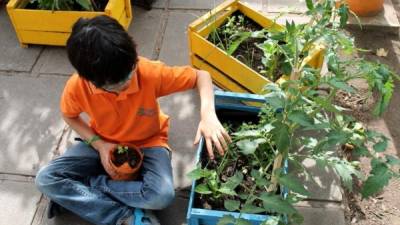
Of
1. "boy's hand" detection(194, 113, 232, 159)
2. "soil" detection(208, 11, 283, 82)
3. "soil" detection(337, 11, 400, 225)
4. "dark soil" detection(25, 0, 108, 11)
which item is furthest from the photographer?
"dark soil" detection(25, 0, 108, 11)

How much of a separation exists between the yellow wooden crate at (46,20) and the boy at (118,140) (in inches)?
31.3

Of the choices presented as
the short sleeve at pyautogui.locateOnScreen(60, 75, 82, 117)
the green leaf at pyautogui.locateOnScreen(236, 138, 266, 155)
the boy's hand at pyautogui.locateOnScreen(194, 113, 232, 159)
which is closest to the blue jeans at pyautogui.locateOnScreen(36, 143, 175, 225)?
the short sleeve at pyautogui.locateOnScreen(60, 75, 82, 117)

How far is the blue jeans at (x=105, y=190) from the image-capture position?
191 cm

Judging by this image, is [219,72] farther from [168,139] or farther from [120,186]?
[120,186]

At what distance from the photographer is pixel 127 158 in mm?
1914

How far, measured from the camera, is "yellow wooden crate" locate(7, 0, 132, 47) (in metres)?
2.51

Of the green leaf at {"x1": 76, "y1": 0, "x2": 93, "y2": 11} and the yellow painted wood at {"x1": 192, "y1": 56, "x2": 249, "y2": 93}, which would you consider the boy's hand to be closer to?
the yellow painted wood at {"x1": 192, "y1": 56, "x2": 249, "y2": 93}

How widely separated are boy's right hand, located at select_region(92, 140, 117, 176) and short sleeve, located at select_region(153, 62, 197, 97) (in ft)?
1.04

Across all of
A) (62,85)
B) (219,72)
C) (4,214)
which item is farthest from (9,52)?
(219,72)

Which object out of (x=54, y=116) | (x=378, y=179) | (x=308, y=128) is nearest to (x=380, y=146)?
(x=378, y=179)

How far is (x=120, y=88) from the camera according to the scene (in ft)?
5.59

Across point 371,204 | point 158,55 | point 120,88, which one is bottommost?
point 371,204

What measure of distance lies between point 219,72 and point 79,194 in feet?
3.07

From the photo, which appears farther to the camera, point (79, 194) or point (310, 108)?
point (79, 194)
